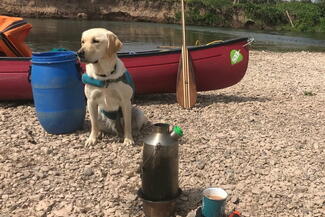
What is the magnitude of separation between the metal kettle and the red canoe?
3736 millimetres

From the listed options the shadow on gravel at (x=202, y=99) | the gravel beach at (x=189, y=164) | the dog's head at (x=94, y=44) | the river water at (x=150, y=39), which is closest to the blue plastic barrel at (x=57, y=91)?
the gravel beach at (x=189, y=164)

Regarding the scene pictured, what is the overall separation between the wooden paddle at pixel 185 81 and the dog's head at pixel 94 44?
2813mm

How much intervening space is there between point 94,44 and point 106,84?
Answer: 0.59 metres

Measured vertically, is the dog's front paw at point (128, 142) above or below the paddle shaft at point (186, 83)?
below

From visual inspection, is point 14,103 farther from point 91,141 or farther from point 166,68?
point 166,68

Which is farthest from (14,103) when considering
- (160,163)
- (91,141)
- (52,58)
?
(160,163)

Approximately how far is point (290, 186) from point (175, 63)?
385cm

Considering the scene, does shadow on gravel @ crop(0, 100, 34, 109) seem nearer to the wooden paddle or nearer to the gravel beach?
the gravel beach

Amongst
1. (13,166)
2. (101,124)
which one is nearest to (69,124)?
(101,124)

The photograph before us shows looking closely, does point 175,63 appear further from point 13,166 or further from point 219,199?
point 219,199

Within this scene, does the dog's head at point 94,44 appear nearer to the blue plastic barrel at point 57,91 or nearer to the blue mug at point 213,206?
the blue plastic barrel at point 57,91

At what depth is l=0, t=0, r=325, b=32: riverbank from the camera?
48.4m

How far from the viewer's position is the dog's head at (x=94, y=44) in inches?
168

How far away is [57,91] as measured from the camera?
5.05 m
